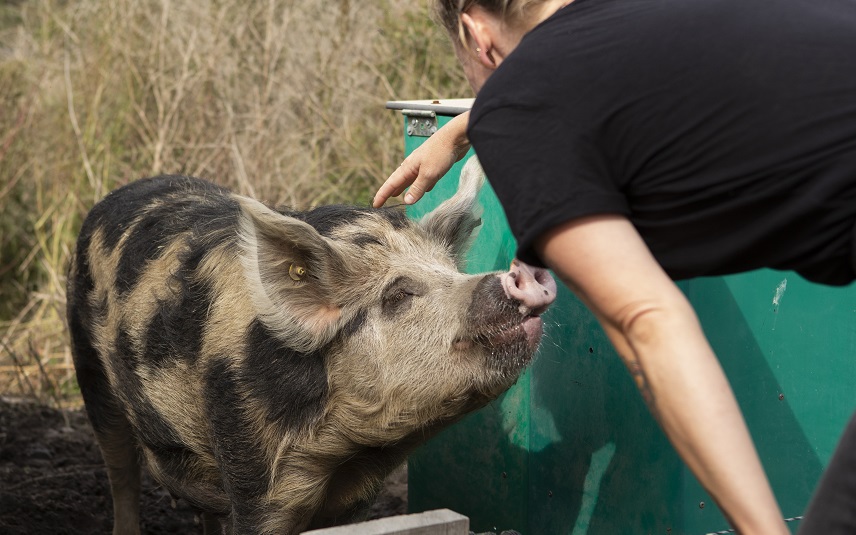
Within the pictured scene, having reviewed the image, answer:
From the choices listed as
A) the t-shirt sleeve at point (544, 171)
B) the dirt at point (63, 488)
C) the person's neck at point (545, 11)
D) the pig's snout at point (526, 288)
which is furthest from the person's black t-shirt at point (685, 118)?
the dirt at point (63, 488)

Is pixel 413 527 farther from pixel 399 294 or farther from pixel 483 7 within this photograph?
pixel 399 294

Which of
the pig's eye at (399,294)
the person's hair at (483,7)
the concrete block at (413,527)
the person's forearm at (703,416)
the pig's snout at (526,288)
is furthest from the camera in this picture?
A: the pig's eye at (399,294)

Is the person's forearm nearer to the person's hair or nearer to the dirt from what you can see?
the person's hair

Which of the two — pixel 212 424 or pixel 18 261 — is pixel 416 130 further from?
pixel 18 261

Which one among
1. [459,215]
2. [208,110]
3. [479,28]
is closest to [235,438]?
[459,215]

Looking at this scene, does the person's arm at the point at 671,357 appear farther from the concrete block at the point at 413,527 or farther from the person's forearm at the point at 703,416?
the concrete block at the point at 413,527

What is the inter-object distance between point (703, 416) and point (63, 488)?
15.2 feet

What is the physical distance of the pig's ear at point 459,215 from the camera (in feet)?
13.5

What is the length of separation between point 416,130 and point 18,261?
5440 mm

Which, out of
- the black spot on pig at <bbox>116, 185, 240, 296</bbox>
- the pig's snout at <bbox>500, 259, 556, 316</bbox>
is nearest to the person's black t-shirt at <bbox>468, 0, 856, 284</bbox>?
the pig's snout at <bbox>500, 259, 556, 316</bbox>

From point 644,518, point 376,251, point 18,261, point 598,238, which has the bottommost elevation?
point 18,261

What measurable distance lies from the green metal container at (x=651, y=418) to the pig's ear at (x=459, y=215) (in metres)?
0.17

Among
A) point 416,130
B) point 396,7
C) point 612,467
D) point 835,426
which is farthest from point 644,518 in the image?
point 396,7

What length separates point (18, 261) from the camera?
8914mm
